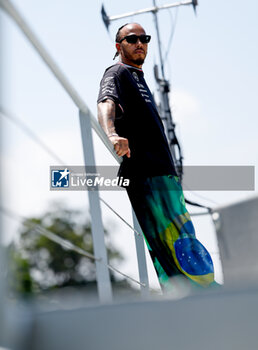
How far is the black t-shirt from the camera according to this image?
156 cm

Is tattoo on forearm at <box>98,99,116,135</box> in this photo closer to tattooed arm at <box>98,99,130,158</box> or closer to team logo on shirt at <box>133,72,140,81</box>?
tattooed arm at <box>98,99,130,158</box>

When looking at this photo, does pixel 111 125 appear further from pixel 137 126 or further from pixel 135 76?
pixel 135 76

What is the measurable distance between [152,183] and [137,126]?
0.19 meters

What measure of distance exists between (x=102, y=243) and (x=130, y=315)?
65 centimetres

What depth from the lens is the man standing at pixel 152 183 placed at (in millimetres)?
1505

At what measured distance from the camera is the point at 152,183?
1560 mm

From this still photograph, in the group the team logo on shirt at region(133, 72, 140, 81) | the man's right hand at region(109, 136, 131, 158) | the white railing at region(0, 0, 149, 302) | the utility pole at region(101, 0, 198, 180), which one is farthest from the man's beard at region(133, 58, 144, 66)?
the utility pole at region(101, 0, 198, 180)

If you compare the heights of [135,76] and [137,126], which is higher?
[135,76]

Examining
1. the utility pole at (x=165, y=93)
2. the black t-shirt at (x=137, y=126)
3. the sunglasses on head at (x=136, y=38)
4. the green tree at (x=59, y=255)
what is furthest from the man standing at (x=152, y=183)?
the green tree at (x=59, y=255)

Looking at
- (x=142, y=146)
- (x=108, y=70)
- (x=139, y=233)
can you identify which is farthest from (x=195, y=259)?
(x=108, y=70)

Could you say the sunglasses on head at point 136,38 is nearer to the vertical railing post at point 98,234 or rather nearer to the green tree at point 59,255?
the vertical railing post at point 98,234

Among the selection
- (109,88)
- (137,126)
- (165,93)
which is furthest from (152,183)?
(165,93)

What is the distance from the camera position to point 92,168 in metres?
1.10

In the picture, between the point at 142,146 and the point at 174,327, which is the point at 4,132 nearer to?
the point at 174,327
